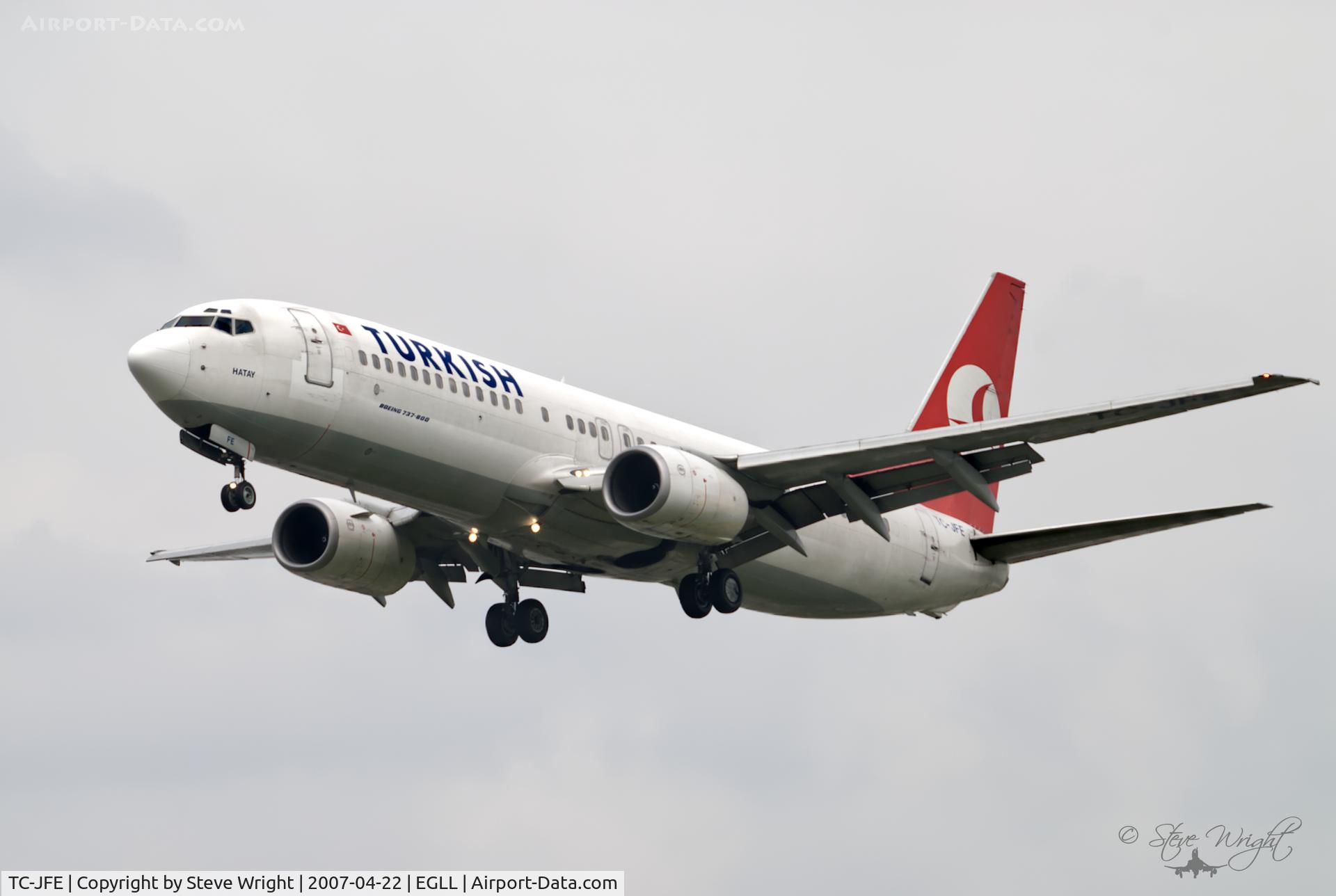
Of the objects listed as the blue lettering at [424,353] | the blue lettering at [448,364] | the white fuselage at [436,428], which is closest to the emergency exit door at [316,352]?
the white fuselage at [436,428]

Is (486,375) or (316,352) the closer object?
(316,352)

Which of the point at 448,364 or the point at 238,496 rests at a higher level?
the point at 448,364

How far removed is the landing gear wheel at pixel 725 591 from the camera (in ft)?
131

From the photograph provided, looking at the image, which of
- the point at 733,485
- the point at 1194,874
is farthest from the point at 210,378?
the point at 1194,874

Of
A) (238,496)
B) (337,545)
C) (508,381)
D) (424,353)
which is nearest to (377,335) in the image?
(424,353)

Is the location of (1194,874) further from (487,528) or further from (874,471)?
(487,528)

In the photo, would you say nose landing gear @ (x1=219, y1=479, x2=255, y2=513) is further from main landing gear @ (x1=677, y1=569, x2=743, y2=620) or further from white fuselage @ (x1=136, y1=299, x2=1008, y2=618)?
main landing gear @ (x1=677, y1=569, x2=743, y2=620)

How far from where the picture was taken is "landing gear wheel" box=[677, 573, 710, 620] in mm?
39875

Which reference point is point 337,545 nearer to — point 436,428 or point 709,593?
point 436,428

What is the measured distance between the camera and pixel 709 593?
39844 mm

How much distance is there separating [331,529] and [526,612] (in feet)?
16.8

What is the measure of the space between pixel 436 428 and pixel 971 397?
775 inches

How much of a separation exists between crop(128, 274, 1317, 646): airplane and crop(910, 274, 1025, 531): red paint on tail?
2107 millimetres

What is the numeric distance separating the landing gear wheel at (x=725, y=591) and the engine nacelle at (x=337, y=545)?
289 inches
